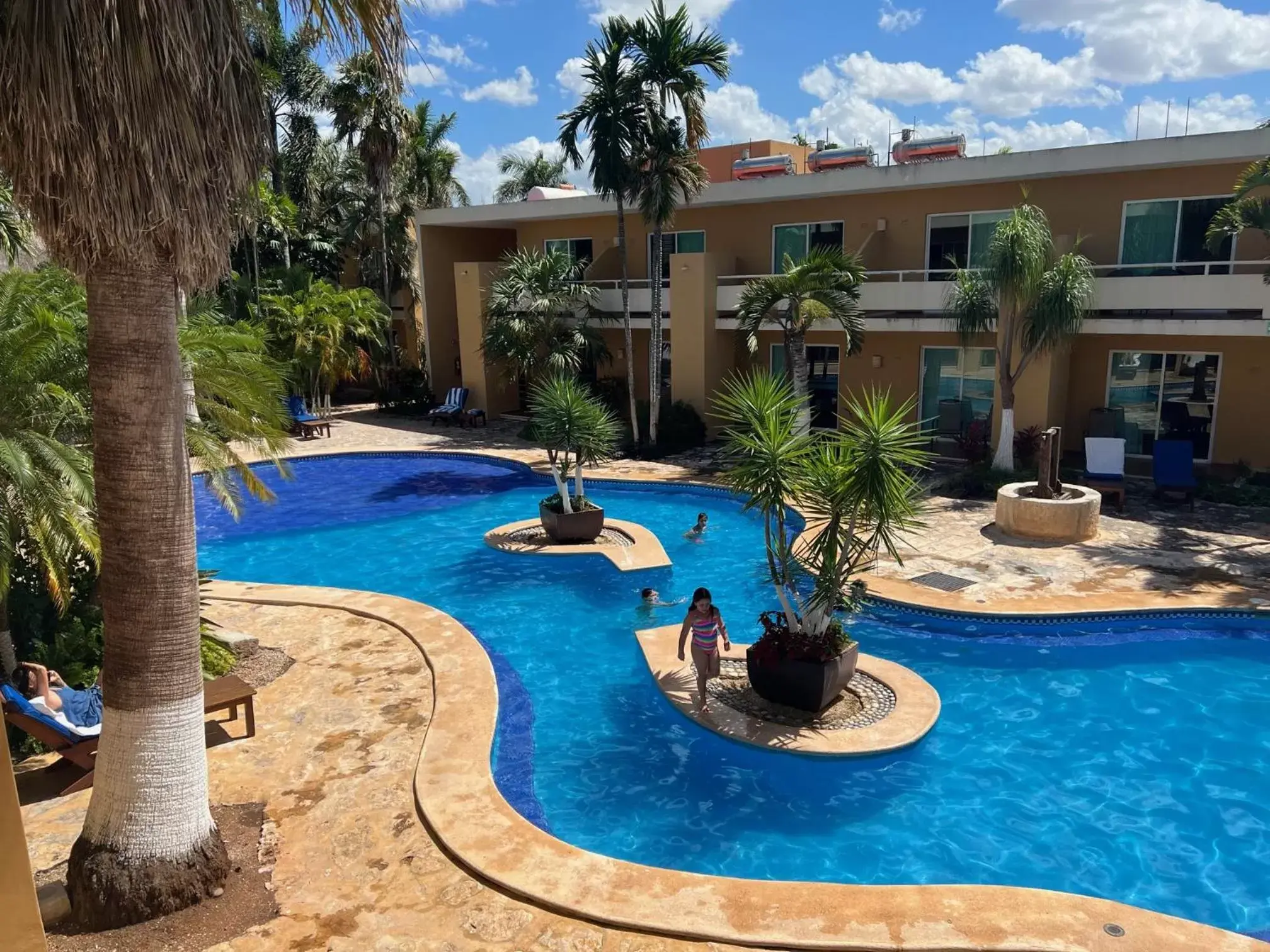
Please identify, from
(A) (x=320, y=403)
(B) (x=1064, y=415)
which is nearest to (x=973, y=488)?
(B) (x=1064, y=415)

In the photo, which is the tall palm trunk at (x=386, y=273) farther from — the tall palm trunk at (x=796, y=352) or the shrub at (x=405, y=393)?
the tall palm trunk at (x=796, y=352)

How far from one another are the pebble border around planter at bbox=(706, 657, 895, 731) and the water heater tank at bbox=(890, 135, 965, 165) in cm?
1702

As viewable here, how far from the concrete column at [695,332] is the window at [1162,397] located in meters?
9.66

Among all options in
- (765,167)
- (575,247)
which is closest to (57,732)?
(765,167)

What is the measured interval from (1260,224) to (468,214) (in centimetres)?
2240

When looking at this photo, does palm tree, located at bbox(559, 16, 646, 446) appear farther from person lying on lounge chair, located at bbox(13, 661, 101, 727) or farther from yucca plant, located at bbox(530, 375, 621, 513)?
person lying on lounge chair, located at bbox(13, 661, 101, 727)

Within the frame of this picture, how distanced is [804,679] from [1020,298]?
1150cm

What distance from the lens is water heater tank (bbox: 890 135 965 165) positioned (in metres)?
23.2

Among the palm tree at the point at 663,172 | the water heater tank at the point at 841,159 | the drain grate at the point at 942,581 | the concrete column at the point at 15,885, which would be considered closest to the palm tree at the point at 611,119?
the palm tree at the point at 663,172

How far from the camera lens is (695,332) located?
24234 millimetres

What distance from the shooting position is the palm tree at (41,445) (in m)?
8.21

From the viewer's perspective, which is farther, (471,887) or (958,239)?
(958,239)

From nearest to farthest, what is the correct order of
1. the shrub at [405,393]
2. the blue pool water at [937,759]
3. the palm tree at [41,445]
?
1. the blue pool water at [937,759]
2. the palm tree at [41,445]
3. the shrub at [405,393]

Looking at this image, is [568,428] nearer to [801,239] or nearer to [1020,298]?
[1020,298]
